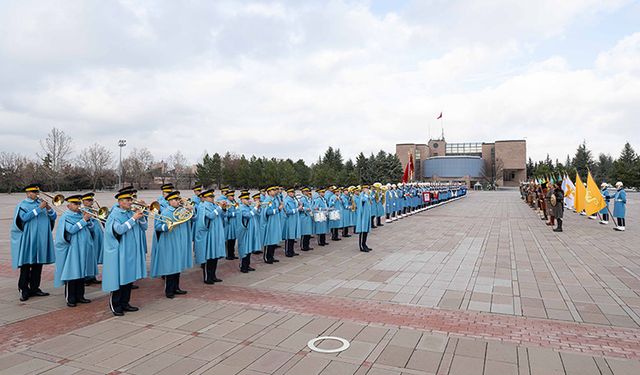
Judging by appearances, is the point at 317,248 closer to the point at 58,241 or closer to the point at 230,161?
the point at 58,241

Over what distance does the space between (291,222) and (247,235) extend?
2249mm

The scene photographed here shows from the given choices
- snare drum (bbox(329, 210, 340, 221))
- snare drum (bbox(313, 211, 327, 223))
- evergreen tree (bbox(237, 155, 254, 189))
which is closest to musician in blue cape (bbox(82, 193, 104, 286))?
snare drum (bbox(313, 211, 327, 223))

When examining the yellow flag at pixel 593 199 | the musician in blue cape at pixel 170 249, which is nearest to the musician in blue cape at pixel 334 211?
the musician in blue cape at pixel 170 249

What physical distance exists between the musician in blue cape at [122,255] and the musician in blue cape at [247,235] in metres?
2.82

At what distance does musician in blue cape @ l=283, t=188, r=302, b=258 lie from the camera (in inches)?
432

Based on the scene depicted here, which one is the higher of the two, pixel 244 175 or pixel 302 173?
pixel 302 173

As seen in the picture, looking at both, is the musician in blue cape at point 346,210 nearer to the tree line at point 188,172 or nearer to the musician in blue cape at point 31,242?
the musician in blue cape at point 31,242

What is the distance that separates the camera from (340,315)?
5996 mm

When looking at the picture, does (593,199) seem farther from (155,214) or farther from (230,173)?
(230,173)

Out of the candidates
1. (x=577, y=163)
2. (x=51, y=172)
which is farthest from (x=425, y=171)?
(x=51, y=172)

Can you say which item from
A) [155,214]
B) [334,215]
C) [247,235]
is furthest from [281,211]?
[155,214]

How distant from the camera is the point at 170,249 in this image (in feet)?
22.8

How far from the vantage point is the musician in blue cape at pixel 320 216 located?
1204cm

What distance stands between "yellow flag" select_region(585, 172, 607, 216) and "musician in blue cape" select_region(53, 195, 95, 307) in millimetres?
18378
